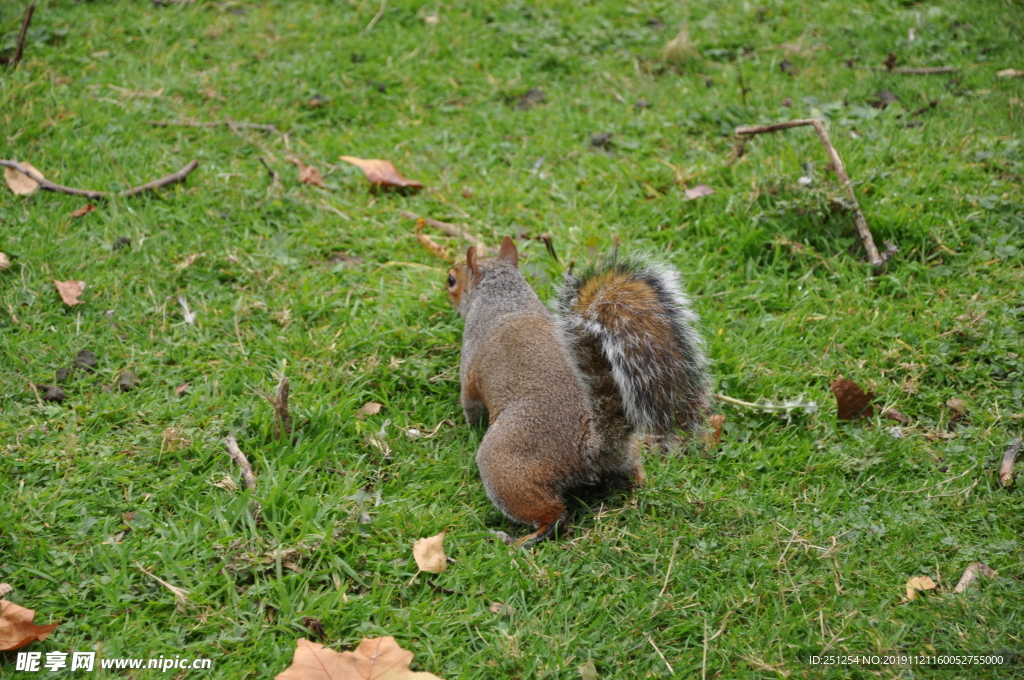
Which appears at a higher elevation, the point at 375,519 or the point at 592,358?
the point at 592,358

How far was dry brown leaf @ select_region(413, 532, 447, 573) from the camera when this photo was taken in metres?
2.02

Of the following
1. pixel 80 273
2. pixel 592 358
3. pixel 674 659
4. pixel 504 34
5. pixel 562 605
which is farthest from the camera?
pixel 504 34

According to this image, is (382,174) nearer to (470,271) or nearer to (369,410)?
(470,271)

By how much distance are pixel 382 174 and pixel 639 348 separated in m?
1.86

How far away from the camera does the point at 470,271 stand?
279cm

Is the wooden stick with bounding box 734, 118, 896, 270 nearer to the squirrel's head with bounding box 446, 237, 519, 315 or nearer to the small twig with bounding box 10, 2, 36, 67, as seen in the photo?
the squirrel's head with bounding box 446, 237, 519, 315

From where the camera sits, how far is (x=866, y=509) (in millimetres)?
2207

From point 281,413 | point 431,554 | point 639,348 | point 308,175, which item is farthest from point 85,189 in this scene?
point 639,348

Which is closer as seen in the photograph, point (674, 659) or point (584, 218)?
point (674, 659)

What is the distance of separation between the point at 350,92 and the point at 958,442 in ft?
11.1

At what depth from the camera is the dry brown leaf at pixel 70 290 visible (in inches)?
109

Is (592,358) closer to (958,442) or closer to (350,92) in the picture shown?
(958,442)

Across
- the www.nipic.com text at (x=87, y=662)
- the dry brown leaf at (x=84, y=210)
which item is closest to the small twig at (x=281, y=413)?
the www.nipic.com text at (x=87, y=662)

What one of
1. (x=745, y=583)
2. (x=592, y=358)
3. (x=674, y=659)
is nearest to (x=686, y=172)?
(x=592, y=358)
